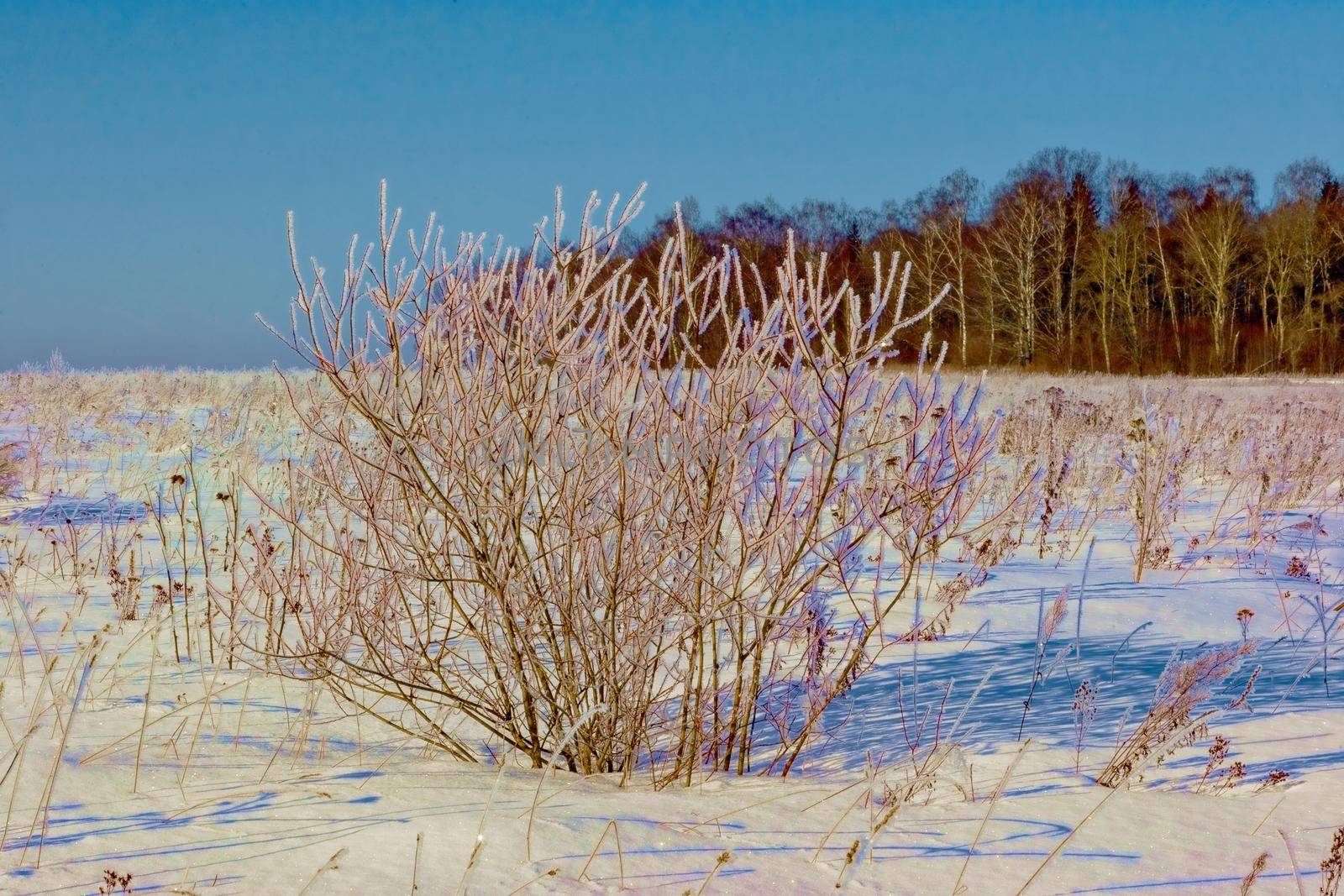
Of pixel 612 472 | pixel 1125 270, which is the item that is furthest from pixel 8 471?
pixel 1125 270

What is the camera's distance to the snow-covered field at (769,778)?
2.02 meters

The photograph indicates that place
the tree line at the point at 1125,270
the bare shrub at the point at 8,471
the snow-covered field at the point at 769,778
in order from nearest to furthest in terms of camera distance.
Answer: the snow-covered field at the point at 769,778
the bare shrub at the point at 8,471
the tree line at the point at 1125,270

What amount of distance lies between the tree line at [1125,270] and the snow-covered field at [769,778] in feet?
75.9

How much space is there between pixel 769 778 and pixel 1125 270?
102 ft

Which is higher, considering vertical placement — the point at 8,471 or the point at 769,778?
the point at 8,471

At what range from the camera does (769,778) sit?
2.75m

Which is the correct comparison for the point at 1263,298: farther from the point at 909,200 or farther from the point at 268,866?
the point at 268,866

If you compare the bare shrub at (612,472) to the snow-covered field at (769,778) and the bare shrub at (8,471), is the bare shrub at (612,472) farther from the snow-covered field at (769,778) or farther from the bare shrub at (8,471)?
the bare shrub at (8,471)

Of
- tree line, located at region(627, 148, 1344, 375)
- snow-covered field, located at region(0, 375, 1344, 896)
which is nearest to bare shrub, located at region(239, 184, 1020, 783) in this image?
snow-covered field, located at region(0, 375, 1344, 896)

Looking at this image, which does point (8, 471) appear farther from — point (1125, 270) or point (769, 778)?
point (1125, 270)

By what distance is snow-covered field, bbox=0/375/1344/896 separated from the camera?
202cm

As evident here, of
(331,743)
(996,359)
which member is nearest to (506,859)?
(331,743)

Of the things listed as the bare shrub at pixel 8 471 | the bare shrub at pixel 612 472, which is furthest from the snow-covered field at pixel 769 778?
the bare shrub at pixel 8 471

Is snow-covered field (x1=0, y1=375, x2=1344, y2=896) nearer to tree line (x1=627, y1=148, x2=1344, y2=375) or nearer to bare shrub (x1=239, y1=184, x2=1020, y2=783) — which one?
bare shrub (x1=239, y1=184, x2=1020, y2=783)
